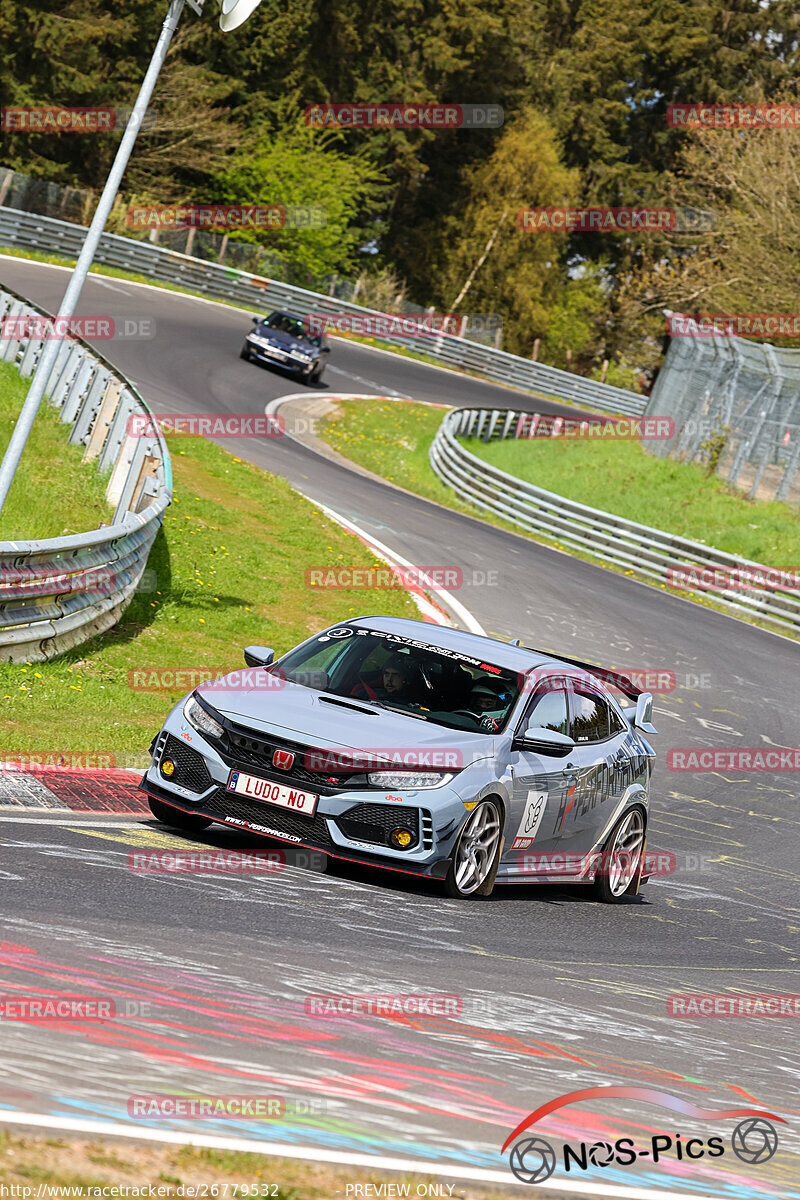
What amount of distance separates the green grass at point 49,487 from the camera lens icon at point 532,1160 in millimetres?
11825

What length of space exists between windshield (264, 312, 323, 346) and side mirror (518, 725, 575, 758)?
32.4 meters

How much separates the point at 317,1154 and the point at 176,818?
197 inches

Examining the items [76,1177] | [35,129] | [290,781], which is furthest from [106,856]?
[35,129]

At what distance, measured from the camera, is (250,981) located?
6.04 meters

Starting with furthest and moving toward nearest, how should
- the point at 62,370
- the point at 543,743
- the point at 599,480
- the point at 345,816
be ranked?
the point at 599,480
the point at 62,370
the point at 543,743
the point at 345,816

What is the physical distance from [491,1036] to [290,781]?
107 inches

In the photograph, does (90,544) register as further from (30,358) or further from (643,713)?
(30,358)

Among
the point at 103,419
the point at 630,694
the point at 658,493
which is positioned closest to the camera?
the point at 630,694

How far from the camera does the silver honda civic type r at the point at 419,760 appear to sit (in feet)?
27.6

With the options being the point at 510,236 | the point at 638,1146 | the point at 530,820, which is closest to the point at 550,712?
the point at 530,820

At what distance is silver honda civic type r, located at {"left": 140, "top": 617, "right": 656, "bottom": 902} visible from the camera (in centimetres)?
841

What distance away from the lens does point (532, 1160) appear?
14.8 feet

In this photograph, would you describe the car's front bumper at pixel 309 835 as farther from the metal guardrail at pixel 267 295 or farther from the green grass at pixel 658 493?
the metal guardrail at pixel 267 295

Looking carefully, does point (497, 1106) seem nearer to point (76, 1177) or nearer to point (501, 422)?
point (76, 1177)
